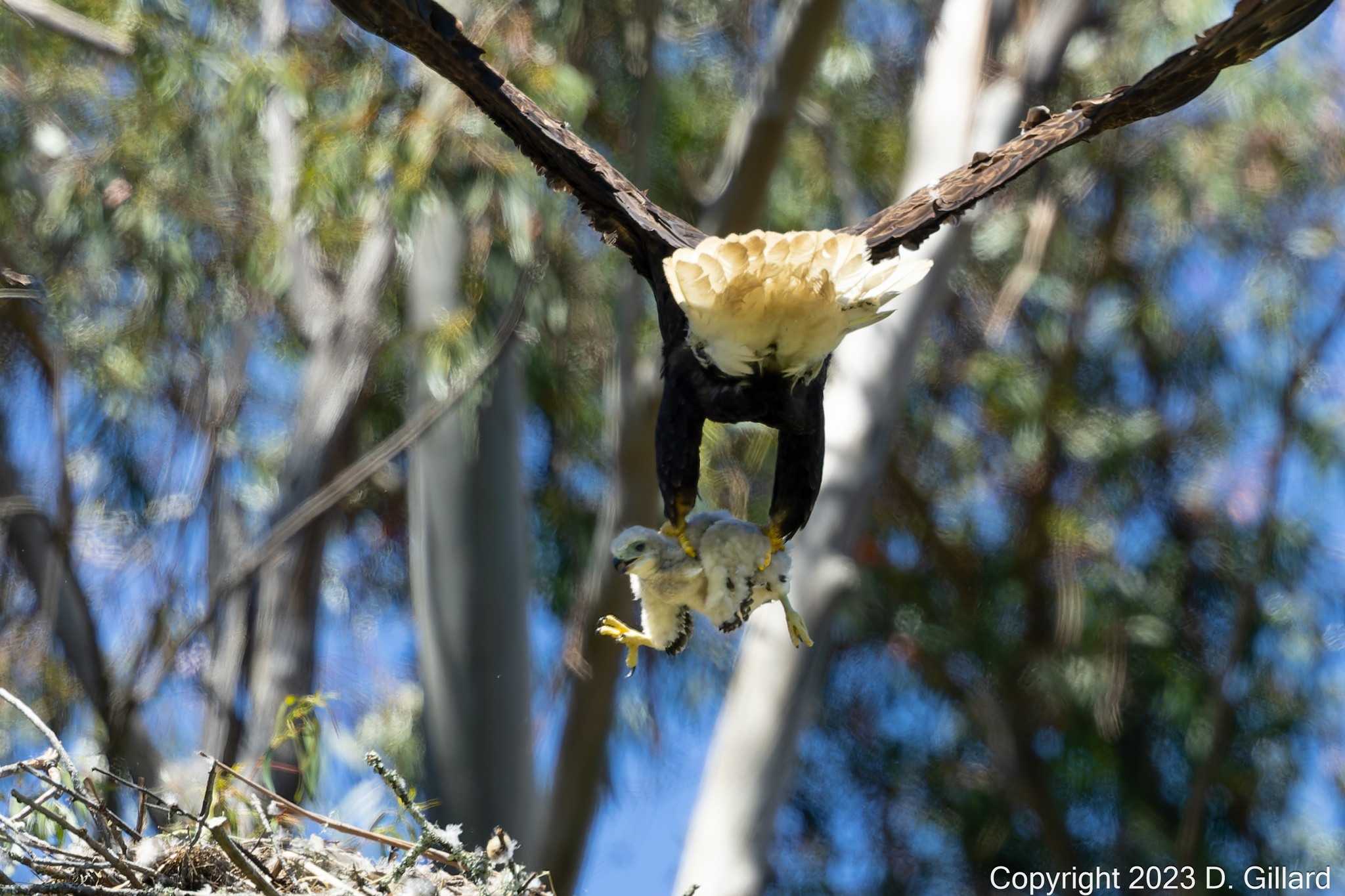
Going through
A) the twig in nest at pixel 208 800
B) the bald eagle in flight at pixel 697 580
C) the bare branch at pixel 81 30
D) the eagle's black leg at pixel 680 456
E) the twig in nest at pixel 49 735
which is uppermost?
the bare branch at pixel 81 30

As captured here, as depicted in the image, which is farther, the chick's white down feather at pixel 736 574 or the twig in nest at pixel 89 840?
the chick's white down feather at pixel 736 574

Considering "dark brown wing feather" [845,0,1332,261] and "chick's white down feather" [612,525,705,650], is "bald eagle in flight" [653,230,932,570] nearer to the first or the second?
"chick's white down feather" [612,525,705,650]

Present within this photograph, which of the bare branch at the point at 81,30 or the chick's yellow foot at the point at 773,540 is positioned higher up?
the bare branch at the point at 81,30

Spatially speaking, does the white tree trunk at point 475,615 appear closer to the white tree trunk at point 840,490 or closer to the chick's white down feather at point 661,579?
the white tree trunk at point 840,490

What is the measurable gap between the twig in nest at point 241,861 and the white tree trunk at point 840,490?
253 cm

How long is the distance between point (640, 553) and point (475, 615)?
7.98ft

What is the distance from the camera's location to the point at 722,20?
761cm

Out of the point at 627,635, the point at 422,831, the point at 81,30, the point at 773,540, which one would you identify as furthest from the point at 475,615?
the point at 422,831

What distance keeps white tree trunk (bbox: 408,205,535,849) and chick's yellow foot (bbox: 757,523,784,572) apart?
7.88ft

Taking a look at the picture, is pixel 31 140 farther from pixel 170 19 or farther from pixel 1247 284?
pixel 1247 284

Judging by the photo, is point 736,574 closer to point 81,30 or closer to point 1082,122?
point 1082,122

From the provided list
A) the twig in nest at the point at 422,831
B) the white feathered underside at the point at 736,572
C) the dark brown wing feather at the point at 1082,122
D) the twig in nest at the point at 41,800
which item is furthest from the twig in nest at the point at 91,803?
the dark brown wing feather at the point at 1082,122

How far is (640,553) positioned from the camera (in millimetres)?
3418

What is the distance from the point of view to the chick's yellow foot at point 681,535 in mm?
3457
